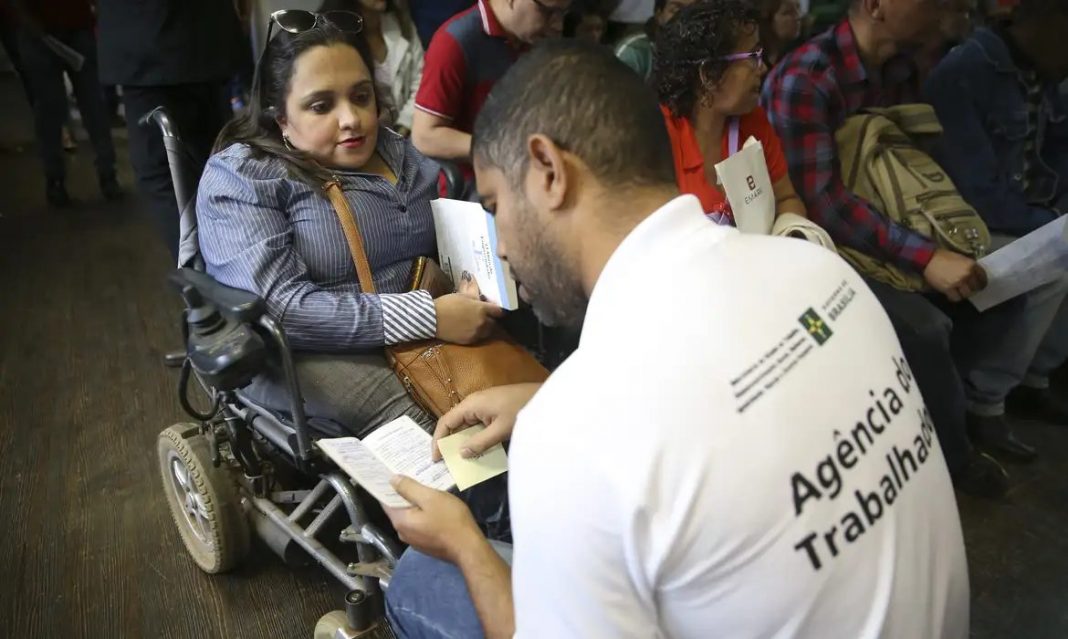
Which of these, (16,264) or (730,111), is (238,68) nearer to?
(730,111)

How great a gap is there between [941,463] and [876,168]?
4.54 feet

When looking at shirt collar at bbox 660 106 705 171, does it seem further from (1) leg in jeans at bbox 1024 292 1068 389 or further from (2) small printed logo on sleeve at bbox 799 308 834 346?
(1) leg in jeans at bbox 1024 292 1068 389

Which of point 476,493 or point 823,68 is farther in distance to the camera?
point 823,68

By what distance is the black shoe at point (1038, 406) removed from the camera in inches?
95.4

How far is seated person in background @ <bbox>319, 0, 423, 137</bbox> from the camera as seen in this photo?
282 cm

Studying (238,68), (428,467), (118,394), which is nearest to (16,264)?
(118,394)

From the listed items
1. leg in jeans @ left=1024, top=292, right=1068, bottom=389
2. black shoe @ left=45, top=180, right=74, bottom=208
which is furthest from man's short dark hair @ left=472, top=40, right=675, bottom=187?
black shoe @ left=45, top=180, right=74, bottom=208

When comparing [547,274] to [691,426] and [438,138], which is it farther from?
[438,138]

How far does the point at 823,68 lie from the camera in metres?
2.04

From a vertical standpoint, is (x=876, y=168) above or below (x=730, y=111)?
below

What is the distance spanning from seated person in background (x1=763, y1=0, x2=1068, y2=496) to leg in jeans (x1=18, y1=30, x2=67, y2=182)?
3.56 meters

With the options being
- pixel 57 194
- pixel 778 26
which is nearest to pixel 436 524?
pixel 778 26

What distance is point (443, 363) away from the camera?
1.48m

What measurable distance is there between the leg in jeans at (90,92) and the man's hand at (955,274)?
393 cm
